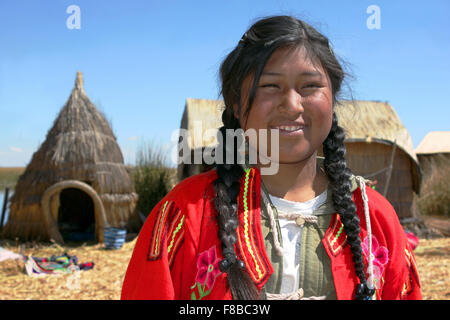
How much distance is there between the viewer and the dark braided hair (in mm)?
1328

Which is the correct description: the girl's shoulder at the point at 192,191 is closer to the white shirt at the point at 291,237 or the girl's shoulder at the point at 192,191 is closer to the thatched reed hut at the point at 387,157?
the white shirt at the point at 291,237

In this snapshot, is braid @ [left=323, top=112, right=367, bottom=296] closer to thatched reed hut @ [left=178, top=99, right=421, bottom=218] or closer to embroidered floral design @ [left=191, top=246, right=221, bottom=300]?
embroidered floral design @ [left=191, top=246, right=221, bottom=300]

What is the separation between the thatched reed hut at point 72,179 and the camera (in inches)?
311

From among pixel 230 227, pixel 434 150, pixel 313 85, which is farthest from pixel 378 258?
pixel 434 150

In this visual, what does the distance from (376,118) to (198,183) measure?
8811mm

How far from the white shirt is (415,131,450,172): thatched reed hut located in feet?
45.7

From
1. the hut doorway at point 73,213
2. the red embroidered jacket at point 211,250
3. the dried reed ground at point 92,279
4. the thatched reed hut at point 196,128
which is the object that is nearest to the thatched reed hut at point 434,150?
the dried reed ground at point 92,279

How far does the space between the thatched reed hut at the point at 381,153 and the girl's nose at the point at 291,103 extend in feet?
22.7

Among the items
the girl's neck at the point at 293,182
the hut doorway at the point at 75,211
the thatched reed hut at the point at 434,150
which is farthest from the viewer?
the thatched reed hut at the point at 434,150


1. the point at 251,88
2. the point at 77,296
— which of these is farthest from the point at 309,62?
the point at 77,296

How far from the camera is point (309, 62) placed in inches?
55.3

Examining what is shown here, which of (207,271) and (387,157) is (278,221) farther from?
(387,157)

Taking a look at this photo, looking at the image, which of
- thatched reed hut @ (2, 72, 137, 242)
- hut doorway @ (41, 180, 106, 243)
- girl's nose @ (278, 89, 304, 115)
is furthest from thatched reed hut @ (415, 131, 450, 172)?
girl's nose @ (278, 89, 304, 115)

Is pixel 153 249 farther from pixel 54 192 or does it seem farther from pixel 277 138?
pixel 54 192
